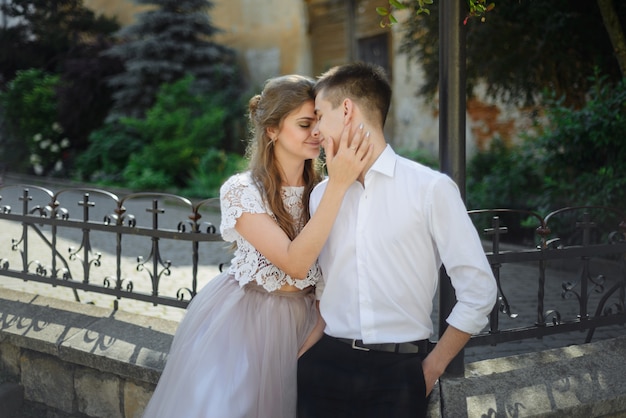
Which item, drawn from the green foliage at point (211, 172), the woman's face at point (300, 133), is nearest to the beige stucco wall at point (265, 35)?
the green foliage at point (211, 172)

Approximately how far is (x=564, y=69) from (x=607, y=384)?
636 centimetres

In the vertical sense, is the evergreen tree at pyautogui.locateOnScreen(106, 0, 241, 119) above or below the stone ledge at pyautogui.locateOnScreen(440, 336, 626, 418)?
above

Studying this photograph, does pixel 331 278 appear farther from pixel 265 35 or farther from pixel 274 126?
pixel 265 35

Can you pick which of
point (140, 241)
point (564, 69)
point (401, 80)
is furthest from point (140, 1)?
point (564, 69)

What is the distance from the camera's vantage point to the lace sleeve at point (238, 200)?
254 centimetres

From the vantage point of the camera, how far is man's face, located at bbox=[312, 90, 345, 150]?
2.21 meters

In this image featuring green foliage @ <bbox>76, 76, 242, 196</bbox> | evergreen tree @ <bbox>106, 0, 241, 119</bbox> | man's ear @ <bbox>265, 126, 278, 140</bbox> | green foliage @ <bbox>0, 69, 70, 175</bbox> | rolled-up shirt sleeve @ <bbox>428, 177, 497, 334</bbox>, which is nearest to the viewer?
rolled-up shirt sleeve @ <bbox>428, 177, 497, 334</bbox>

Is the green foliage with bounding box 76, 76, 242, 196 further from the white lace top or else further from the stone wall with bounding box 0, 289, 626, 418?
the white lace top

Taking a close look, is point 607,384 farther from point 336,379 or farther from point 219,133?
point 219,133

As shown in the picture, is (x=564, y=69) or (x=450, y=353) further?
(x=564, y=69)

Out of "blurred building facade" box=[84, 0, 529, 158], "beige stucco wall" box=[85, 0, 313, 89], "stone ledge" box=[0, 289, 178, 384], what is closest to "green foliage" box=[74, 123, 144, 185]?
"blurred building facade" box=[84, 0, 529, 158]

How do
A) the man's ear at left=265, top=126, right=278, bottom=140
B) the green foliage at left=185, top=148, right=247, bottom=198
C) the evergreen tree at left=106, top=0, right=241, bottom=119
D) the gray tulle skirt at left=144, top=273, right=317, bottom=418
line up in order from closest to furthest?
the gray tulle skirt at left=144, top=273, right=317, bottom=418
the man's ear at left=265, top=126, right=278, bottom=140
the green foliage at left=185, top=148, right=247, bottom=198
the evergreen tree at left=106, top=0, right=241, bottom=119

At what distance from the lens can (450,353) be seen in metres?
2.17

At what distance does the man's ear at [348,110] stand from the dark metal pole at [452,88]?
53cm
